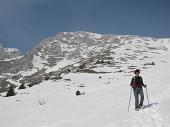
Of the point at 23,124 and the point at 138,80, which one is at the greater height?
the point at 138,80

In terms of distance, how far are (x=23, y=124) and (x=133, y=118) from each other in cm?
715

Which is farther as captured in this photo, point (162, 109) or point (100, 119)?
point (100, 119)

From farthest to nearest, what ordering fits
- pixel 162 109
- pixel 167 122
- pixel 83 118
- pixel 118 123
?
pixel 83 118 → pixel 162 109 → pixel 118 123 → pixel 167 122

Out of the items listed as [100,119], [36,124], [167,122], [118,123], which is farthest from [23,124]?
[167,122]

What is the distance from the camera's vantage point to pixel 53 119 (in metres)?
19.5

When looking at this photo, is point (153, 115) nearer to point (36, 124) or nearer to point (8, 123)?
point (36, 124)

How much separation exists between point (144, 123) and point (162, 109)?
9.19 feet

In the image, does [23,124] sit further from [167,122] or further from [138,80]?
[167,122]

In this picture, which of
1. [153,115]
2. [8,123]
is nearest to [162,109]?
[153,115]

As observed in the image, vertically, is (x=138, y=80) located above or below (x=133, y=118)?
above

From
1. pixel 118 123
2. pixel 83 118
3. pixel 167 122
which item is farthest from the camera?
pixel 83 118

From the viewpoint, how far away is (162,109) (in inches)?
661

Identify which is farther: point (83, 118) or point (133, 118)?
point (83, 118)

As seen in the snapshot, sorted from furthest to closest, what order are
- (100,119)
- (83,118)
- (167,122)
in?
(83,118) < (100,119) < (167,122)
